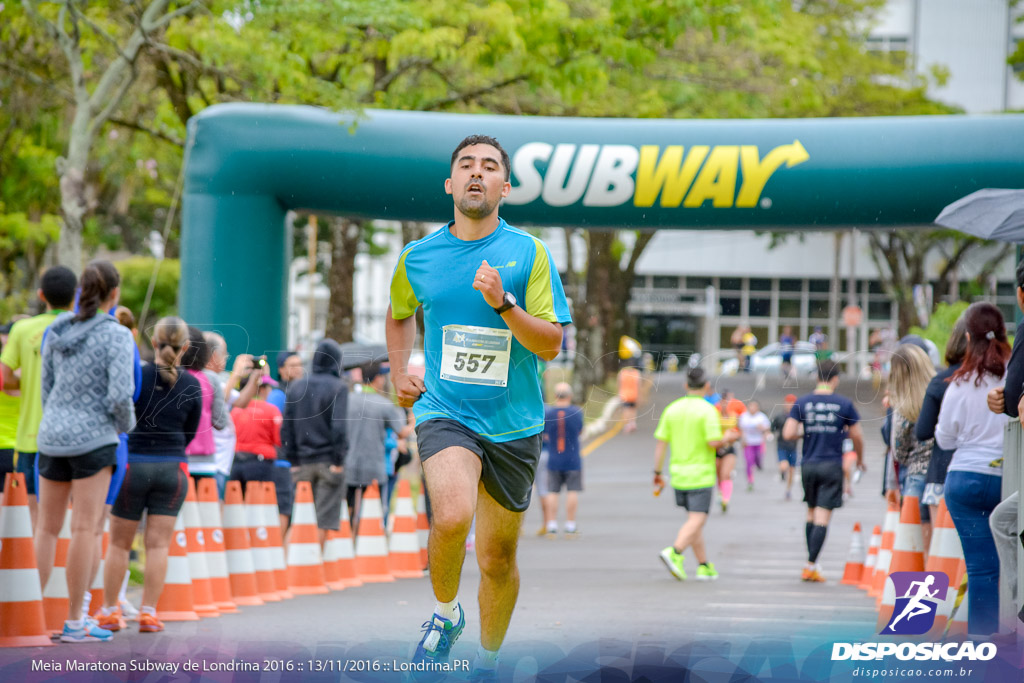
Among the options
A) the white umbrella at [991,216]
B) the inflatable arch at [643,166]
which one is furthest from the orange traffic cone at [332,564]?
the white umbrella at [991,216]

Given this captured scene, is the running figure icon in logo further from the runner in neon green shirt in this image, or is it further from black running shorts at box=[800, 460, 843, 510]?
the runner in neon green shirt

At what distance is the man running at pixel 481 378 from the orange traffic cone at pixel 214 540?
3.38 metres

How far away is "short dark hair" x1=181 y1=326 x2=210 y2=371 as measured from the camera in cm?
697

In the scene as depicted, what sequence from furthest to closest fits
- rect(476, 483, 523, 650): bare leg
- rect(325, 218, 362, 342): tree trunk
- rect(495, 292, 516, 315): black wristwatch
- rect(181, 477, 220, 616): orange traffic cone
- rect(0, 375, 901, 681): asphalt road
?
rect(325, 218, 362, 342): tree trunk < rect(181, 477, 220, 616): orange traffic cone < rect(0, 375, 901, 681): asphalt road < rect(476, 483, 523, 650): bare leg < rect(495, 292, 516, 315): black wristwatch

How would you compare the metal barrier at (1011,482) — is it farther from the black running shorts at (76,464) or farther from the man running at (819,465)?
the man running at (819,465)

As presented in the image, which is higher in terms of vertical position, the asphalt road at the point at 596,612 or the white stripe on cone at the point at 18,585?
the white stripe on cone at the point at 18,585

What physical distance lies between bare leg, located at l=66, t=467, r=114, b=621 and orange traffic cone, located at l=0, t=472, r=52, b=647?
0.16m

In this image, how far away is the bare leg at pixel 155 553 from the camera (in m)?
6.82

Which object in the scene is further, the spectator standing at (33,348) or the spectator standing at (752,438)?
the spectator standing at (752,438)

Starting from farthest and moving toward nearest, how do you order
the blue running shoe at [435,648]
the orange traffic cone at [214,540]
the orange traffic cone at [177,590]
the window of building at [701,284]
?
the window of building at [701,284], the orange traffic cone at [214,540], the orange traffic cone at [177,590], the blue running shoe at [435,648]

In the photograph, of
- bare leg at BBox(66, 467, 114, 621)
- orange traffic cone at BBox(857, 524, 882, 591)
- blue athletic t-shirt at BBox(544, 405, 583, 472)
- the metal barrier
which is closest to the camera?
the metal barrier

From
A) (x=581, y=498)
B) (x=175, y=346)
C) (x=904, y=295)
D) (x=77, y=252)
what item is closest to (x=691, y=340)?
(x=175, y=346)

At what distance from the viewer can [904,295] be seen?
97.3 feet

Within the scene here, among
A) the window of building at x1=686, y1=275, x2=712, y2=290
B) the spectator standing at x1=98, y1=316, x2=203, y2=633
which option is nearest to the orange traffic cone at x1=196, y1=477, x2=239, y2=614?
the spectator standing at x1=98, y1=316, x2=203, y2=633
